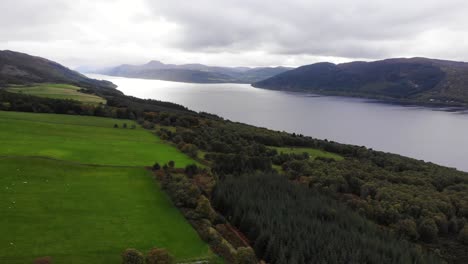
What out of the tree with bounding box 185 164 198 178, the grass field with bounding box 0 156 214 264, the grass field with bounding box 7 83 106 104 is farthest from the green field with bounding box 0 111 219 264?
the grass field with bounding box 7 83 106 104

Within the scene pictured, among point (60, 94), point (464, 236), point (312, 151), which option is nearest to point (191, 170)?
point (464, 236)

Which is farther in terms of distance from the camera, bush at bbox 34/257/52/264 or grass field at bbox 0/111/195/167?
grass field at bbox 0/111/195/167

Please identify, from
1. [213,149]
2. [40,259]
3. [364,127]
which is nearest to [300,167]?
[213,149]

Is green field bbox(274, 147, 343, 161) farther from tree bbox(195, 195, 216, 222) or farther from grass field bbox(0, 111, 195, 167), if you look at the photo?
tree bbox(195, 195, 216, 222)

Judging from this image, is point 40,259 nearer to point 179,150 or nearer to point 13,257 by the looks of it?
point 13,257

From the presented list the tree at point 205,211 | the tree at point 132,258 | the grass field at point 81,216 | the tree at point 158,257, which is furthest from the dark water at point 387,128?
the tree at point 132,258

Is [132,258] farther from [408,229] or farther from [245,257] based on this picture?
[408,229]

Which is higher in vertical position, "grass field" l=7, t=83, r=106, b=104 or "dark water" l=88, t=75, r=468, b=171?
"grass field" l=7, t=83, r=106, b=104
